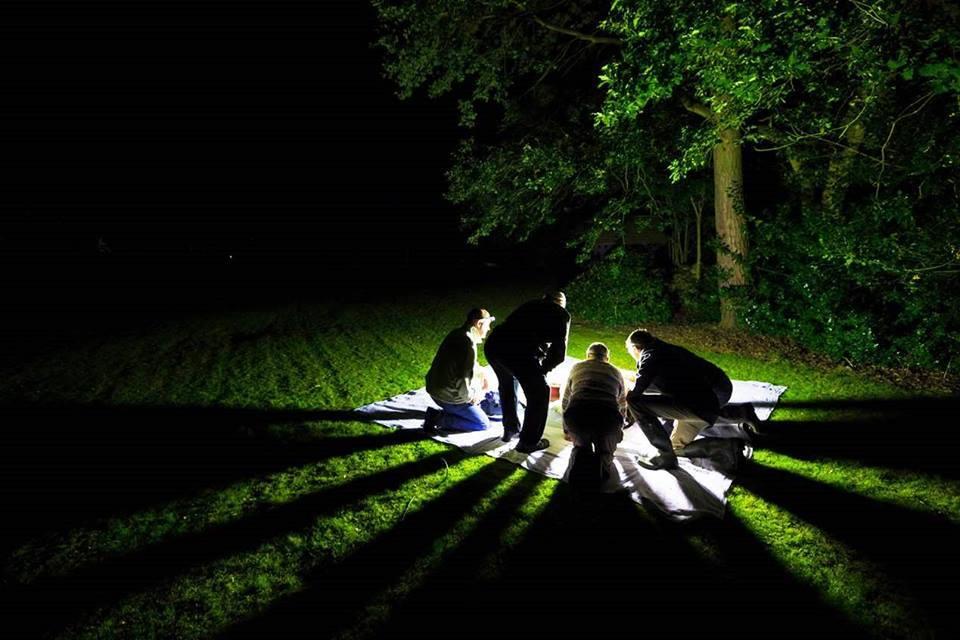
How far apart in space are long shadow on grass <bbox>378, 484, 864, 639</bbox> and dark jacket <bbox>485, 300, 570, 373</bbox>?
67.1 inches

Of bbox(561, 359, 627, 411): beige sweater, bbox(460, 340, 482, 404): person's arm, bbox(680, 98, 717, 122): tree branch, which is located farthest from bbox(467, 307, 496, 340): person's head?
bbox(680, 98, 717, 122): tree branch

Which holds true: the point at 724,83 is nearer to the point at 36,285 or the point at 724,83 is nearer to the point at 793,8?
the point at 793,8

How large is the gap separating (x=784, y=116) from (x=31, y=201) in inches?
1222

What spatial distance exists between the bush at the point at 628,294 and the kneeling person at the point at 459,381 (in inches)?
297

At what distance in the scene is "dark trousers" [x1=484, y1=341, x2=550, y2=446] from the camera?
15.5 ft

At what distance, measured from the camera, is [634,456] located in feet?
15.8

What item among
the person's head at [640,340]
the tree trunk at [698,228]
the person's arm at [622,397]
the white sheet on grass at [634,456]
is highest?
the tree trunk at [698,228]

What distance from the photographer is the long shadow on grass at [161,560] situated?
299 centimetres

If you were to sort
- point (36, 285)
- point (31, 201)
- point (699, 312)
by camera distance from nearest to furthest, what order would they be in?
point (699, 312) → point (36, 285) → point (31, 201)

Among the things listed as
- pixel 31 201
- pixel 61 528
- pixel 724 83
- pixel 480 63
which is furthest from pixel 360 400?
pixel 31 201

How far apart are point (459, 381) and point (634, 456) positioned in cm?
204

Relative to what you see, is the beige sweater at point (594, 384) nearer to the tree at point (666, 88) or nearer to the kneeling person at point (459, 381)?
the kneeling person at point (459, 381)

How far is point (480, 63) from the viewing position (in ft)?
34.2

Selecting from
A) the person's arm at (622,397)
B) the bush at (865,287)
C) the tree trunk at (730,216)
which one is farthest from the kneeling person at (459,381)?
the tree trunk at (730,216)
